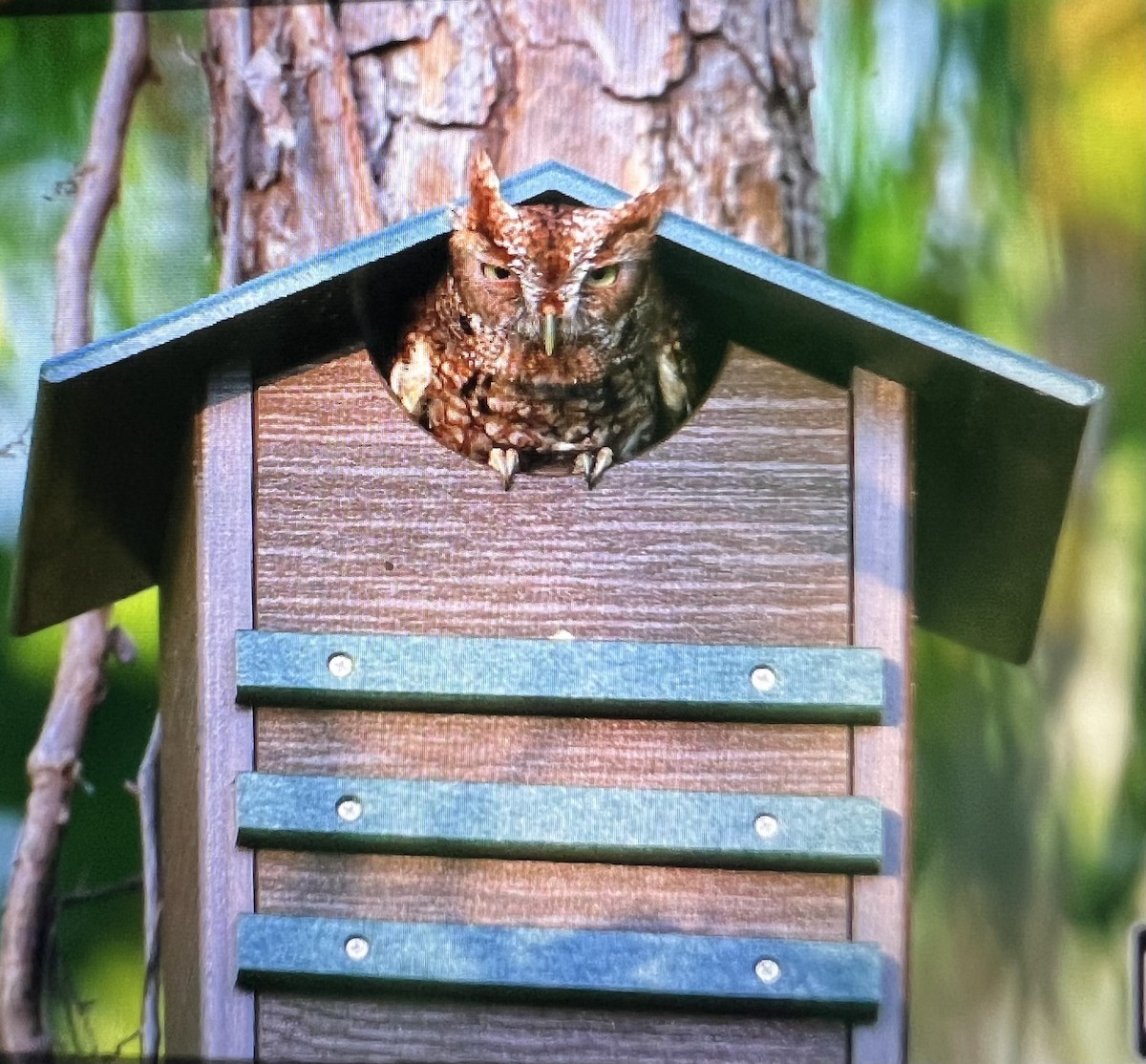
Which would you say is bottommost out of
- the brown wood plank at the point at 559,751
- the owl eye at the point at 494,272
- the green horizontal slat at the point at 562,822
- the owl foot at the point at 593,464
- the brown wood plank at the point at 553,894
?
the brown wood plank at the point at 553,894

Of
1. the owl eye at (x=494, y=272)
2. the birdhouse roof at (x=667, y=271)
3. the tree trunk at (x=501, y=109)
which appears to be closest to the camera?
the birdhouse roof at (x=667, y=271)

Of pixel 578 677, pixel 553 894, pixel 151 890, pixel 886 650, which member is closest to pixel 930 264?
pixel 886 650

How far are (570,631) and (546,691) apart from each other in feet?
0.19

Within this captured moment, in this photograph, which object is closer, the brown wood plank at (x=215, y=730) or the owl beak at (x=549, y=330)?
the brown wood plank at (x=215, y=730)

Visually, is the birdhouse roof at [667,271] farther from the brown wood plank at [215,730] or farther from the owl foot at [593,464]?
the owl foot at [593,464]

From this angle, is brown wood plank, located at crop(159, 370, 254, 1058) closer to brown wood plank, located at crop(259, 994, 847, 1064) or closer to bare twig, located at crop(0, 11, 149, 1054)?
brown wood plank, located at crop(259, 994, 847, 1064)

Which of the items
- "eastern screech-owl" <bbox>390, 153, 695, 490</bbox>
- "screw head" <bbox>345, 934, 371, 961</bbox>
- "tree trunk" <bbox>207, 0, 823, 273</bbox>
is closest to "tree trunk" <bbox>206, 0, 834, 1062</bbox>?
"tree trunk" <bbox>207, 0, 823, 273</bbox>

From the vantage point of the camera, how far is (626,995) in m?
1.10

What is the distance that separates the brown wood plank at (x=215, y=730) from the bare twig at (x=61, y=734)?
58 cm

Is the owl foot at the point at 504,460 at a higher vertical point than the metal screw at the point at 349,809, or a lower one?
higher

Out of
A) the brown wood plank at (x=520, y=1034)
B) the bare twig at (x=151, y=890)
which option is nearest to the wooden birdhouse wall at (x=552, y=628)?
the brown wood plank at (x=520, y=1034)

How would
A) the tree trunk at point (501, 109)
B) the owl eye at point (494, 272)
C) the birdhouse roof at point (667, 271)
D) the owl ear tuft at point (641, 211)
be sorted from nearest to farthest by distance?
the birdhouse roof at point (667, 271), the owl ear tuft at point (641, 211), the owl eye at point (494, 272), the tree trunk at point (501, 109)

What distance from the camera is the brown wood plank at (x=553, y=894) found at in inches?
43.7

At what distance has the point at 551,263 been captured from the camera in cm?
128
